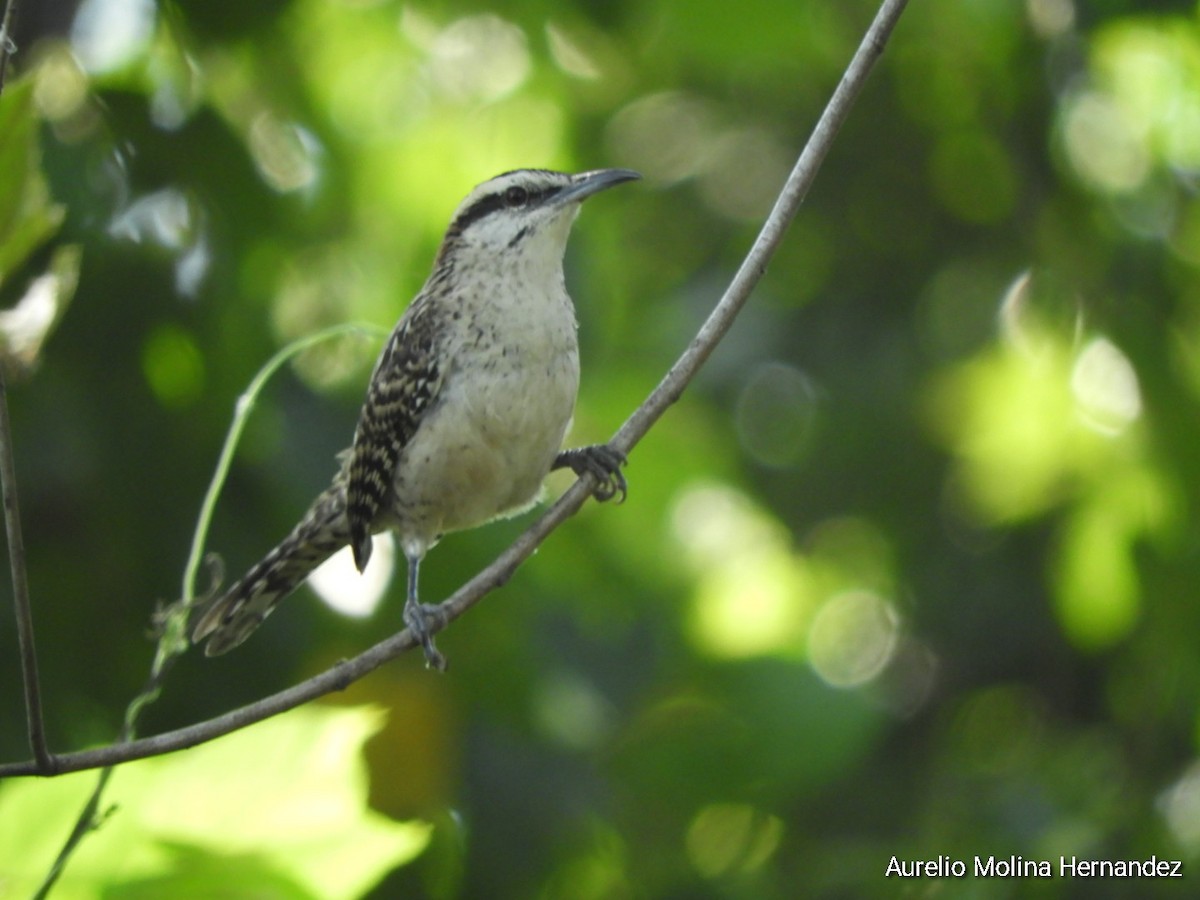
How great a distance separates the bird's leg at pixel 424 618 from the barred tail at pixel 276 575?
12.2 inches

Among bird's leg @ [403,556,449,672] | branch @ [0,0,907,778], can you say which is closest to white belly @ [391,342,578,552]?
bird's leg @ [403,556,449,672]

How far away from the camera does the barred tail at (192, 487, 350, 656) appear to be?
3323mm

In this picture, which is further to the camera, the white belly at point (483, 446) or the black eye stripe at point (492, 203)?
the black eye stripe at point (492, 203)

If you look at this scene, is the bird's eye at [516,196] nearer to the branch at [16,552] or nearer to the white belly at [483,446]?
the white belly at [483,446]

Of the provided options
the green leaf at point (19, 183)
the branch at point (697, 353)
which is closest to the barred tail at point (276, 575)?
the branch at point (697, 353)

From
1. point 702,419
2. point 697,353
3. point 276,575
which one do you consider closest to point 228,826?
point 697,353

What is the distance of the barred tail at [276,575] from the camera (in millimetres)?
3323

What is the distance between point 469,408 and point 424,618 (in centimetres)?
58

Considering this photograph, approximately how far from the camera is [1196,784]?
3.84 metres

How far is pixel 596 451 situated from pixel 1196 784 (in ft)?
6.54

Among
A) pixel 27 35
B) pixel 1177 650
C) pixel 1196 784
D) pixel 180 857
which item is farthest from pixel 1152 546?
pixel 27 35

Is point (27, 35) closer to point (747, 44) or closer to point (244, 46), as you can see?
point (244, 46)

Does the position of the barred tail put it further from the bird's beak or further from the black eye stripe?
the bird's beak

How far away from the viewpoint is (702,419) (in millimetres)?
5168
